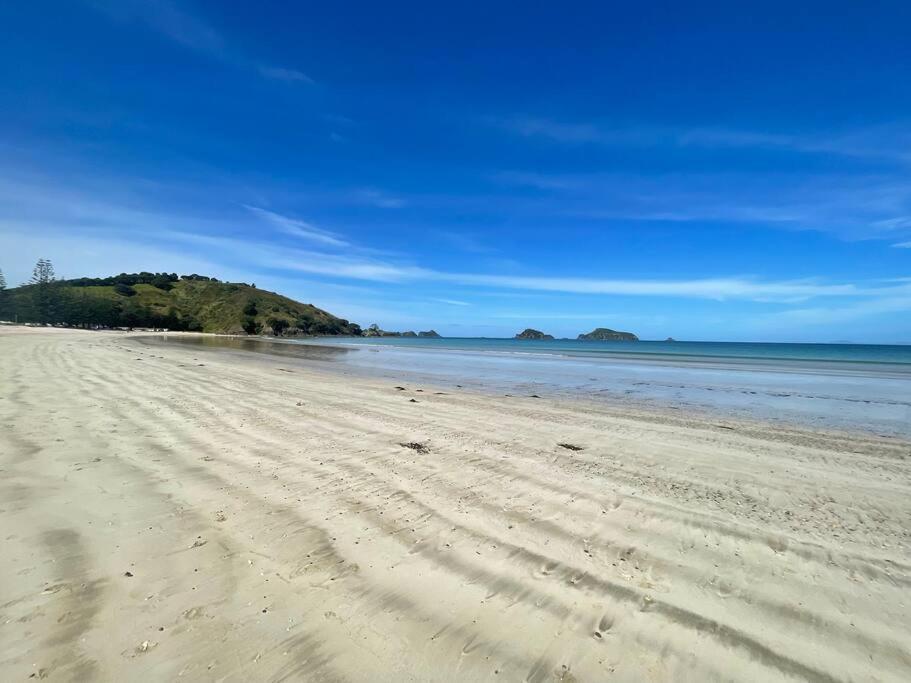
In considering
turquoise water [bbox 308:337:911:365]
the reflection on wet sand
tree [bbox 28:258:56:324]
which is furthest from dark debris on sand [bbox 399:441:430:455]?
tree [bbox 28:258:56:324]

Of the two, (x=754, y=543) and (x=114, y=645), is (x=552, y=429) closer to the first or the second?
(x=754, y=543)

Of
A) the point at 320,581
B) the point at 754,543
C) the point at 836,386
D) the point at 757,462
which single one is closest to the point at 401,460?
the point at 320,581

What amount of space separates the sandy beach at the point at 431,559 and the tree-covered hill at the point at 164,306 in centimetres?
12448

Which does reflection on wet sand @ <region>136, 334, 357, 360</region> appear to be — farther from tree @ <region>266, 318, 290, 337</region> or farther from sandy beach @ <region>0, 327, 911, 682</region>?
tree @ <region>266, 318, 290, 337</region>

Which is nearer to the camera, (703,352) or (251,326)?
(703,352)

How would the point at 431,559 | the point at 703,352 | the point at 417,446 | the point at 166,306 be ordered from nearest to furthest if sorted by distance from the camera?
1. the point at 431,559
2. the point at 417,446
3. the point at 703,352
4. the point at 166,306

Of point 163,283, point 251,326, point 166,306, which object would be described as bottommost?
point 251,326

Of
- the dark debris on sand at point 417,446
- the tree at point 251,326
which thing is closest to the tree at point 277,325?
the tree at point 251,326

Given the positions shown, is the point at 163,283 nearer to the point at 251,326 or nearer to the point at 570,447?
the point at 251,326

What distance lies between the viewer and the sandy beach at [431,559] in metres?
2.71

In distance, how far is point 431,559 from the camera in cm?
388

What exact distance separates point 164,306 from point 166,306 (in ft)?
1.77

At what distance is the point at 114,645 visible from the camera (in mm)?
2602

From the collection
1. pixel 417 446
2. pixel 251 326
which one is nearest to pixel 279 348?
pixel 417 446
